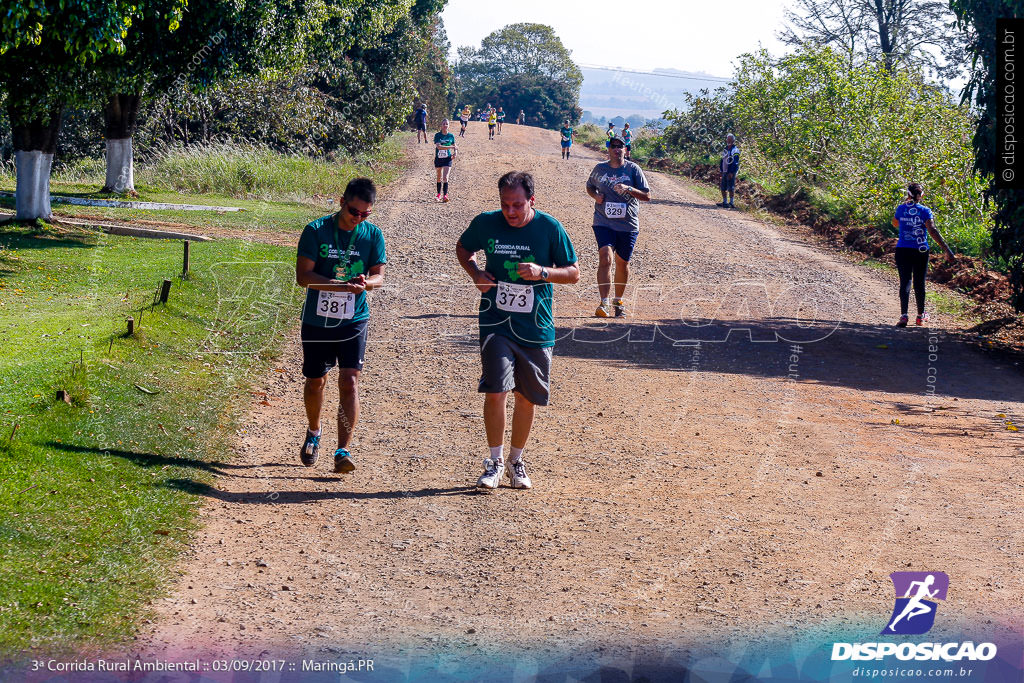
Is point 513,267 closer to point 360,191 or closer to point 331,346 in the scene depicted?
point 360,191

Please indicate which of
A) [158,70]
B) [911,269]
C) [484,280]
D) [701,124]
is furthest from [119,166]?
[701,124]

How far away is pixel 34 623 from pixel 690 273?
14118mm

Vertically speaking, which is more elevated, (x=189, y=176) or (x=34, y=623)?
(x=189, y=176)

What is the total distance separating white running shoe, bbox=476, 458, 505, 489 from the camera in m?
7.18

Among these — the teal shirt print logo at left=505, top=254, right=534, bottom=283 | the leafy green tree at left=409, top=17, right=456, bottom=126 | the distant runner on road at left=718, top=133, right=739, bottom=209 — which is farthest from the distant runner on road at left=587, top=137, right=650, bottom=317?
the leafy green tree at left=409, top=17, right=456, bottom=126

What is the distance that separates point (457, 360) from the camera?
11500 millimetres

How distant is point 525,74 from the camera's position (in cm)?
10300

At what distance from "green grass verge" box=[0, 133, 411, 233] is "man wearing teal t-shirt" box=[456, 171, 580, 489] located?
13.0m

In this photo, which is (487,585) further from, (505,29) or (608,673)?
(505,29)

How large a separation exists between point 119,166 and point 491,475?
18444mm

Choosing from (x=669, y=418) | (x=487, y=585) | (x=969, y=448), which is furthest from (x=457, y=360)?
(x=487, y=585)

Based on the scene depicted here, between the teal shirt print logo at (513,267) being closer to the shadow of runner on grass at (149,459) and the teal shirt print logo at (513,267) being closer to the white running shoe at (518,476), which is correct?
the white running shoe at (518,476)

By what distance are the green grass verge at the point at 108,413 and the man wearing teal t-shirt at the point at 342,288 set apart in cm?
101

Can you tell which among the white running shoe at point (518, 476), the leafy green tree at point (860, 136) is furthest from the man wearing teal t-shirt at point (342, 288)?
the leafy green tree at point (860, 136)
